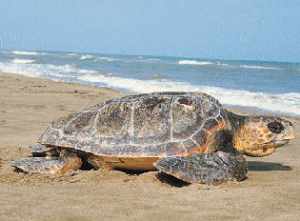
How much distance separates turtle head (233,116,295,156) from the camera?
4.72 m

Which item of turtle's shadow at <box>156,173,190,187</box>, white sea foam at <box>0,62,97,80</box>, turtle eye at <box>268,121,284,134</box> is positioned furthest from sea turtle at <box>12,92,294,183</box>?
white sea foam at <box>0,62,97,80</box>

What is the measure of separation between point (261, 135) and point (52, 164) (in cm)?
195

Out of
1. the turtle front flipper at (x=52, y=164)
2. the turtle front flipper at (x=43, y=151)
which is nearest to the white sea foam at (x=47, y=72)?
the turtle front flipper at (x=43, y=151)

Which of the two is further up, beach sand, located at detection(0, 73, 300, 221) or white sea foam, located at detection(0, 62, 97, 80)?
white sea foam, located at detection(0, 62, 97, 80)

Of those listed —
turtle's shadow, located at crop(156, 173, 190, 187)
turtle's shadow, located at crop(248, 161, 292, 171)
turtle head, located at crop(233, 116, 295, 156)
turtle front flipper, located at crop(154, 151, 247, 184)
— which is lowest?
turtle's shadow, located at crop(248, 161, 292, 171)

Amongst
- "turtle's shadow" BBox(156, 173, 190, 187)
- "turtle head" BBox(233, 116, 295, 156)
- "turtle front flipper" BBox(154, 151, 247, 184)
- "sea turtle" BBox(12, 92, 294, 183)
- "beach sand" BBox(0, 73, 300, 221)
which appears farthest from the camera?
"turtle head" BBox(233, 116, 295, 156)

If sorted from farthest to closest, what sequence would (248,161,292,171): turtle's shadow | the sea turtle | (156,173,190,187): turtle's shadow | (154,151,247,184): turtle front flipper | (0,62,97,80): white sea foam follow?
(0,62,97,80): white sea foam
(248,161,292,171): turtle's shadow
the sea turtle
(156,173,190,187): turtle's shadow
(154,151,247,184): turtle front flipper

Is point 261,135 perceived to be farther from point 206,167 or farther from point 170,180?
point 170,180

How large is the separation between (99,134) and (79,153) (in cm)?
29

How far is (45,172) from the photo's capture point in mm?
4723

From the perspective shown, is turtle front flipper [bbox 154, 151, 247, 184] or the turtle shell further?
the turtle shell

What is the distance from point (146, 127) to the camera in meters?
4.65

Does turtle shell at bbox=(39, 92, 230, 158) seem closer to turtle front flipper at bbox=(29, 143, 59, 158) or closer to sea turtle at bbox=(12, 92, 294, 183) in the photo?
sea turtle at bbox=(12, 92, 294, 183)

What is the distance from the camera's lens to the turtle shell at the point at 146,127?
4.54m
